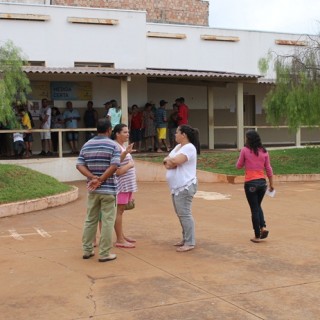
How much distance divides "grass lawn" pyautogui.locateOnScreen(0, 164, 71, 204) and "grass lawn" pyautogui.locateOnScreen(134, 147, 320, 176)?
15.3ft

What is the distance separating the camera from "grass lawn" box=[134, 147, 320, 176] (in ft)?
50.6

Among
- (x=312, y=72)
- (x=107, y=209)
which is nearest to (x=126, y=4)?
(x=312, y=72)

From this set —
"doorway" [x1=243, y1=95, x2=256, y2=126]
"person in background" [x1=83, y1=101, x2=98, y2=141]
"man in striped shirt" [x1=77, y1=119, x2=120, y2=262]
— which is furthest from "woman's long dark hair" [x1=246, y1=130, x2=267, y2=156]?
"doorway" [x1=243, y1=95, x2=256, y2=126]

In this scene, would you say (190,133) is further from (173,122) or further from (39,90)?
(39,90)

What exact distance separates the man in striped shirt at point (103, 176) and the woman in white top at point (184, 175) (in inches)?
29.8

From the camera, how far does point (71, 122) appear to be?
17719mm

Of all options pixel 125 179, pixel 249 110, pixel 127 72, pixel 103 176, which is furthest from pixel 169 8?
pixel 103 176

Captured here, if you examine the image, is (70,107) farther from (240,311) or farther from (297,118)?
(240,311)

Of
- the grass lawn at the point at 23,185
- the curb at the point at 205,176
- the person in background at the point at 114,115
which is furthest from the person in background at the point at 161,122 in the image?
the grass lawn at the point at 23,185

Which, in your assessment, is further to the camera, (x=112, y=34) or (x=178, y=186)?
(x=112, y=34)

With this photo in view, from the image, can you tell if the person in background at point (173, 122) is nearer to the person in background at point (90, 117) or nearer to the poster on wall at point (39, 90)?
the person in background at point (90, 117)

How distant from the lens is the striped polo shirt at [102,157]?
20.3ft

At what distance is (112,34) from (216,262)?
14777mm

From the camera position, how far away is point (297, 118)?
16.4 m
